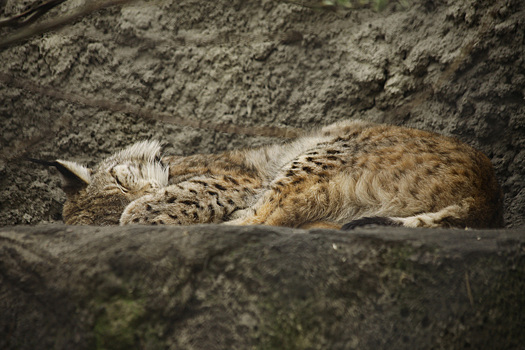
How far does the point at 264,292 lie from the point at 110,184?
223 centimetres

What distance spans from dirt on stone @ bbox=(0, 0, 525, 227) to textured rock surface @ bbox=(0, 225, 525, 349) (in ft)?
7.72

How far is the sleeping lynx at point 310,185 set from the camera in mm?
2730

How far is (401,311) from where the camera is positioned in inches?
69.4

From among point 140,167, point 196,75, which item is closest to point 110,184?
point 140,167

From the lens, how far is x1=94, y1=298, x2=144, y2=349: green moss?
68.1 inches

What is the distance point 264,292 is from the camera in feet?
5.85

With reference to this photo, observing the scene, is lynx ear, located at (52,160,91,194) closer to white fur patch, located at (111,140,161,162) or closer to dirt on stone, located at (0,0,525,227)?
white fur patch, located at (111,140,161,162)

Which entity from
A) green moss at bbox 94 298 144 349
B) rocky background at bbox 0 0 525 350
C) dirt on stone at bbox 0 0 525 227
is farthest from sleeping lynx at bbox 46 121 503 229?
green moss at bbox 94 298 144 349

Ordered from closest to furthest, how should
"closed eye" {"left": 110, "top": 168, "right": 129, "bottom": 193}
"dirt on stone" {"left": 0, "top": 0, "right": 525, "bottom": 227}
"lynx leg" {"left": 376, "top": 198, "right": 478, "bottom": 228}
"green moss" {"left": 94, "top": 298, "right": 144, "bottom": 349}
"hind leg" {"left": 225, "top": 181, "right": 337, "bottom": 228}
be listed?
"green moss" {"left": 94, "top": 298, "right": 144, "bottom": 349} → "lynx leg" {"left": 376, "top": 198, "right": 478, "bottom": 228} → "hind leg" {"left": 225, "top": 181, "right": 337, "bottom": 228} → "closed eye" {"left": 110, "top": 168, "right": 129, "bottom": 193} → "dirt on stone" {"left": 0, "top": 0, "right": 525, "bottom": 227}

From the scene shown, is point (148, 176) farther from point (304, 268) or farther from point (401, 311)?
point (401, 311)

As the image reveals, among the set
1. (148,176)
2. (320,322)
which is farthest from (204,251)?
(148,176)

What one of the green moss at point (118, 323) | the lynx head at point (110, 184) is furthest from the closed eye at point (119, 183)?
the green moss at point (118, 323)

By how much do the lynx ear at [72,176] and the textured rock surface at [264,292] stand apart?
1796 mm

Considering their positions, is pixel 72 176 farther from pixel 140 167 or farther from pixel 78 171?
pixel 140 167
